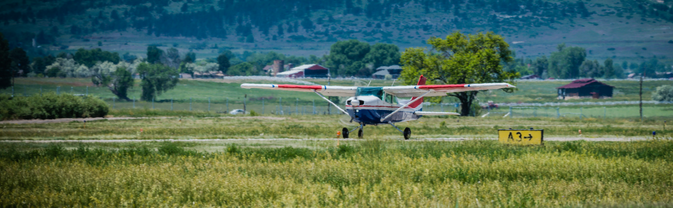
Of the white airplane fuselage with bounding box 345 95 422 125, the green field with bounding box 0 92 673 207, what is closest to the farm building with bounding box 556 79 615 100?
the white airplane fuselage with bounding box 345 95 422 125

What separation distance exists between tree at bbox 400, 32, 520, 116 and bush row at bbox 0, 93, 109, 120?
2976cm

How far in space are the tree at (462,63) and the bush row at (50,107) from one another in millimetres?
29756

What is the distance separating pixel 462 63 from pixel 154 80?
76.5 meters

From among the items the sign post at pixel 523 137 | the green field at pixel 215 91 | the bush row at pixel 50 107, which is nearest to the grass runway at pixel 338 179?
the sign post at pixel 523 137

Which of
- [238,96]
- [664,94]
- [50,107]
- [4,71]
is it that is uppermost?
[4,71]

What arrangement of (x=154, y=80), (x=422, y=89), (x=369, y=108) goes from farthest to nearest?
(x=154, y=80) → (x=422, y=89) → (x=369, y=108)

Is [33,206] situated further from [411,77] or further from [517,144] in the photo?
[411,77]

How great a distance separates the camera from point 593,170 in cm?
1516

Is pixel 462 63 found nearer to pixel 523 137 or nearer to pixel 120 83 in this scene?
pixel 523 137

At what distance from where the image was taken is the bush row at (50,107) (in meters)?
46.3

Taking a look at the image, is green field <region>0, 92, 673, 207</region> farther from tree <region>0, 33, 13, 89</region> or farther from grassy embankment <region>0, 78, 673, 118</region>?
tree <region>0, 33, 13, 89</region>

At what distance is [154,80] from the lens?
119m

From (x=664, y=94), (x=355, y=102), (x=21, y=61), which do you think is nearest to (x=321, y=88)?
(x=355, y=102)

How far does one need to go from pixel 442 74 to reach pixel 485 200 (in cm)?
5211
